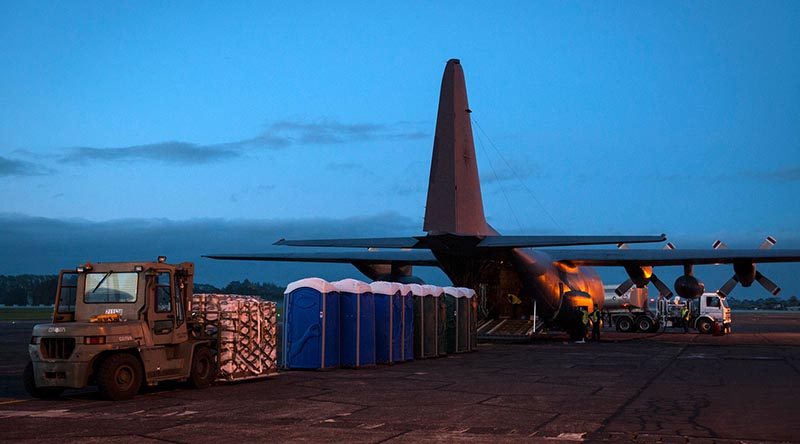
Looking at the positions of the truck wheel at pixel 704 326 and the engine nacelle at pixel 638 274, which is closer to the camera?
the engine nacelle at pixel 638 274

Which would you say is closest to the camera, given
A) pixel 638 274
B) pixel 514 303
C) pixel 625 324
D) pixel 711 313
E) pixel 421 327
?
pixel 421 327

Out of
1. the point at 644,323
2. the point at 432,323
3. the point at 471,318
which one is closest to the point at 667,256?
the point at 471,318

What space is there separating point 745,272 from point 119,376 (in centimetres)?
2917

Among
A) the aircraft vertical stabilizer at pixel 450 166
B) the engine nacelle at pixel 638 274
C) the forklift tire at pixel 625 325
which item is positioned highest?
the aircraft vertical stabilizer at pixel 450 166

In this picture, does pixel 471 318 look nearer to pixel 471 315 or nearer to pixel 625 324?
pixel 471 315

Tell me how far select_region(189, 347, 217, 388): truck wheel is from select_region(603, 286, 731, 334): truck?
3675 centimetres

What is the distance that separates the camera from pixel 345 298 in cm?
2158

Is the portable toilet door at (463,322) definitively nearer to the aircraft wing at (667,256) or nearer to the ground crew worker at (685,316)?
the aircraft wing at (667,256)

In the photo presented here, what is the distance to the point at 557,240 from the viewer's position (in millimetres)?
27438

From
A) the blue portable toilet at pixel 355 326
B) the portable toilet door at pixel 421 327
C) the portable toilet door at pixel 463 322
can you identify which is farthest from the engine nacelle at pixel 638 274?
the blue portable toilet at pixel 355 326

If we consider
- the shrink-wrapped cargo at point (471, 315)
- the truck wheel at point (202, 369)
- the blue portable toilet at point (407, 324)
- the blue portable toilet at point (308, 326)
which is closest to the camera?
the truck wheel at point (202, 369)

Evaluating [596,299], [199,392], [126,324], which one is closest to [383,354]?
[199,392]

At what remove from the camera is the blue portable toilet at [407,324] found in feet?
78.0

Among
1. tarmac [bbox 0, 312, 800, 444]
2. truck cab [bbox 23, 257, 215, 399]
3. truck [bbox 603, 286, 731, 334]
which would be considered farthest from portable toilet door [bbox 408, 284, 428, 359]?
truck [bbox 603, 286, 731, 334]
